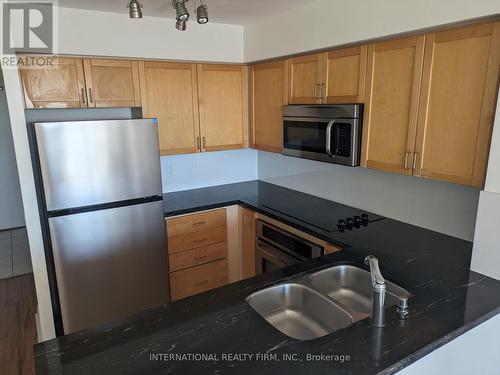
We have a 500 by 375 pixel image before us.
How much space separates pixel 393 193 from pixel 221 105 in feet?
5.25

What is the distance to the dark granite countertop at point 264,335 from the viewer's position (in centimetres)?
108

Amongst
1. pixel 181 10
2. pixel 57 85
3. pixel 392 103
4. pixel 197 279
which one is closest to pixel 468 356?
pixel 392 103

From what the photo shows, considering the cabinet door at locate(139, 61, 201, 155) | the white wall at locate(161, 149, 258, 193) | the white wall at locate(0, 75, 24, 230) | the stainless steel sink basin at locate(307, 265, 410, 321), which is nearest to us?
the stainless steel sink basin at locate(307, 265, 410, 321)

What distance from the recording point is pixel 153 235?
102 inches

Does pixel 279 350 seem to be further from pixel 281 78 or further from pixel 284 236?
pixel 281 78

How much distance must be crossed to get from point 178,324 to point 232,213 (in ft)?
5.65

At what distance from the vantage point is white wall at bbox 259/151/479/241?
78.5 inches

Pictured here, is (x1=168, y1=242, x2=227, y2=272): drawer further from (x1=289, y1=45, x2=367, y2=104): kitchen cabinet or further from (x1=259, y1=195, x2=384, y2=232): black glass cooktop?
(x1=289, y1=45, x2=367, y2=104): kitchen cabinet

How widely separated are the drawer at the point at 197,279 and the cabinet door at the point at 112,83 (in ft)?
4.61

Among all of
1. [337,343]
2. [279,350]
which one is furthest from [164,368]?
[337,343]

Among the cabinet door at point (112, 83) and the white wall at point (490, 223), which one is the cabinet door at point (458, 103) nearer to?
the white wall at point (490, 223)

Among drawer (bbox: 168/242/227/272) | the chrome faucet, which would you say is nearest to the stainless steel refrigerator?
drawer (bbox: 168/242/227/272)

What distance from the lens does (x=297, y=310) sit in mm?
1562

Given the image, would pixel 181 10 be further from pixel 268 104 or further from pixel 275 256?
pixel 275 256
